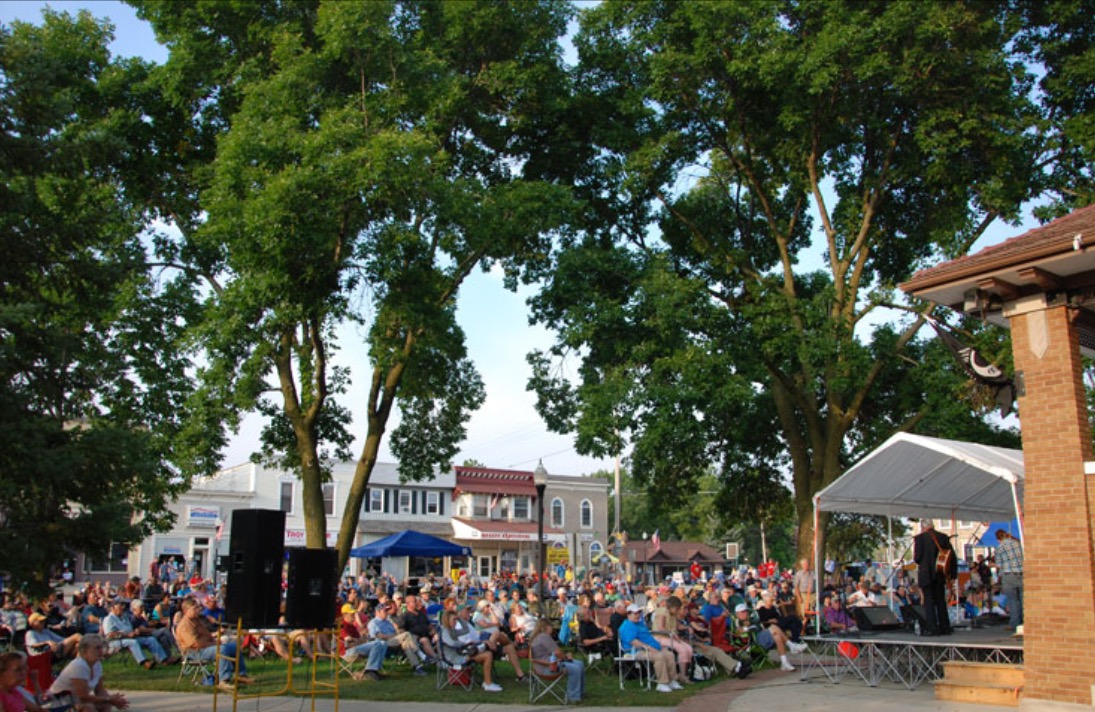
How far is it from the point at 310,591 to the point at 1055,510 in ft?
26.0

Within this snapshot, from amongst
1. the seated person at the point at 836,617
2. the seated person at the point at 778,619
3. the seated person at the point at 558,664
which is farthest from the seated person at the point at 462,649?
the seated person at the point at 836,617

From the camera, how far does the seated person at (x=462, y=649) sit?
13.4m

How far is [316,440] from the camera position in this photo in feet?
70.1

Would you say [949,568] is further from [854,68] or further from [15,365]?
[15,365]

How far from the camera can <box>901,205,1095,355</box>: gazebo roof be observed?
955 cm

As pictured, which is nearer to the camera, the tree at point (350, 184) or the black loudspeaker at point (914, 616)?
Result: the black loudspeaker at point (914, 616)

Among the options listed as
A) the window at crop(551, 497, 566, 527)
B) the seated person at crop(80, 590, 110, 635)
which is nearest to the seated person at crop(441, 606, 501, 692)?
the seated person at crop(80, 590, 110, 635)

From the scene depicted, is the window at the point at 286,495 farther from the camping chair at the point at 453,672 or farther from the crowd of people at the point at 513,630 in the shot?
the camping chair at the point at 453,672

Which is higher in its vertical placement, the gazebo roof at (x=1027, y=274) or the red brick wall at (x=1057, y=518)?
the gazebo roof at (x=1027, y=274)

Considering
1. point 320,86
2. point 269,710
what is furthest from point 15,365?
point 320,86

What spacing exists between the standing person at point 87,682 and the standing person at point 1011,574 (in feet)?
43.3

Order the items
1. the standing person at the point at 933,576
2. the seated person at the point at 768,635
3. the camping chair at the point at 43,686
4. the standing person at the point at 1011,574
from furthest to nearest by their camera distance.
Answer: the seated person at the point at 768,635, the standing person at the point at 1011,574, the standing person at the point at 933,576, the camping chair at the point at 43,686

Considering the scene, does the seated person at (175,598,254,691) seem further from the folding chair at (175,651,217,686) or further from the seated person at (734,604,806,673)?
the seated person at (734,604,806,673)

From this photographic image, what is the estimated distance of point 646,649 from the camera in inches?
545
